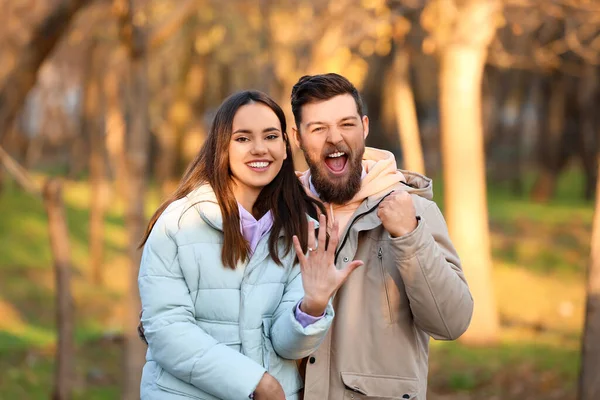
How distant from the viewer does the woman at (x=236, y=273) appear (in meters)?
3.35

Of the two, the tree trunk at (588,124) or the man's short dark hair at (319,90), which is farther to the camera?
the tree trunk at (588,124)

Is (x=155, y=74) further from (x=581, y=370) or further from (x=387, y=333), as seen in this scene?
(x=387, y=333)

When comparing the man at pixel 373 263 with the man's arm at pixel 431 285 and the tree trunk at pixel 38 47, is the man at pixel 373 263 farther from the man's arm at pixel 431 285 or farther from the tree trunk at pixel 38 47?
the tree trunk at pixel 38 47

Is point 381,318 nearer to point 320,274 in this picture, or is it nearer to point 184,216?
point 320,274

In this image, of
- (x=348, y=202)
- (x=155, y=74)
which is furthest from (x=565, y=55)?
(x=348, y=202)

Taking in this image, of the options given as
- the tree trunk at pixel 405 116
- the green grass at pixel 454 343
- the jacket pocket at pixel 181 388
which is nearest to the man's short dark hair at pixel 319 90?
the jacket pocket at pixel 181 388

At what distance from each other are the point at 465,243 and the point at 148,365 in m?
10.6

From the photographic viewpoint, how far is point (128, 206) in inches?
359

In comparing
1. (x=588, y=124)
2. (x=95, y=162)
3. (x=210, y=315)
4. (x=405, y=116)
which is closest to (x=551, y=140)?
(x=588, y=124)

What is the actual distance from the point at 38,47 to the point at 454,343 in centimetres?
840

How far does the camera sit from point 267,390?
11.0 ft

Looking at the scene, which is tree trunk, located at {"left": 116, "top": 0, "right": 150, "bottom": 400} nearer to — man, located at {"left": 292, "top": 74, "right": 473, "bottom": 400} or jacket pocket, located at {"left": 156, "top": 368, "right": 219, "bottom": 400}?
man, located at {"left": 292, "top": 74, "right": 473, "bottom": 400}

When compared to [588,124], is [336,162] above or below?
below

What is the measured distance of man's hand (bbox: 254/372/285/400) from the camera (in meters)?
3.36
